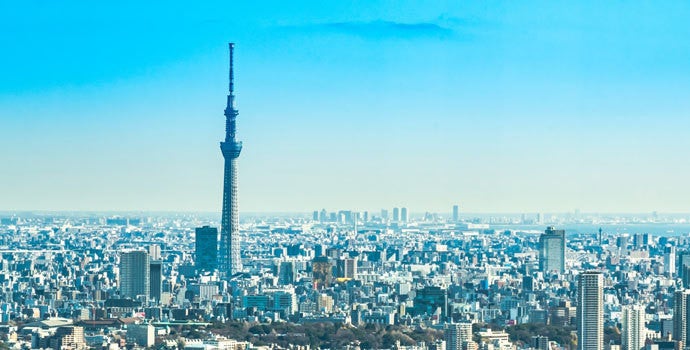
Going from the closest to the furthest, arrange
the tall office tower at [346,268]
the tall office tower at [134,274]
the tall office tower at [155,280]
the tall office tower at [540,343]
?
the tall office tower at [540,343], the tall office tower at [155,280], the tall office tower at [134,274], the tall office tower at [346,268]

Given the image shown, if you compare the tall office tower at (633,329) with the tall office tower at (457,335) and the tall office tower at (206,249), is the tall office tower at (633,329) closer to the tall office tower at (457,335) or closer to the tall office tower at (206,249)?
the tall office tower at (457,335)

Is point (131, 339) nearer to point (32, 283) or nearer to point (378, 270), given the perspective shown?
point (32, 283)

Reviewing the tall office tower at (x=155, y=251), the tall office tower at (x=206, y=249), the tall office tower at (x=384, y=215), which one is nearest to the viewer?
the tall office tower at (x=206, y=249)

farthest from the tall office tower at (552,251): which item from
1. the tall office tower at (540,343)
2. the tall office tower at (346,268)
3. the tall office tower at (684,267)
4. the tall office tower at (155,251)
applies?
the tall office tower at (540,343)

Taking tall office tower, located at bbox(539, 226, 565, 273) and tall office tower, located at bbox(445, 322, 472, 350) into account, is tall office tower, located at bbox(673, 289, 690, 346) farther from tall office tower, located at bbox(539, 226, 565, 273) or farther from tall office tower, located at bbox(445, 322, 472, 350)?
tall office tower, located at bbox(539, 226, 565, 273)

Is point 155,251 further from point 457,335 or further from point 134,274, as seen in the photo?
point 457,335

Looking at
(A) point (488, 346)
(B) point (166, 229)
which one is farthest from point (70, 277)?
(B) point (166, 229)

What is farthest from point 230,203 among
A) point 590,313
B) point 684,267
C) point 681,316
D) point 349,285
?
point 681,316
